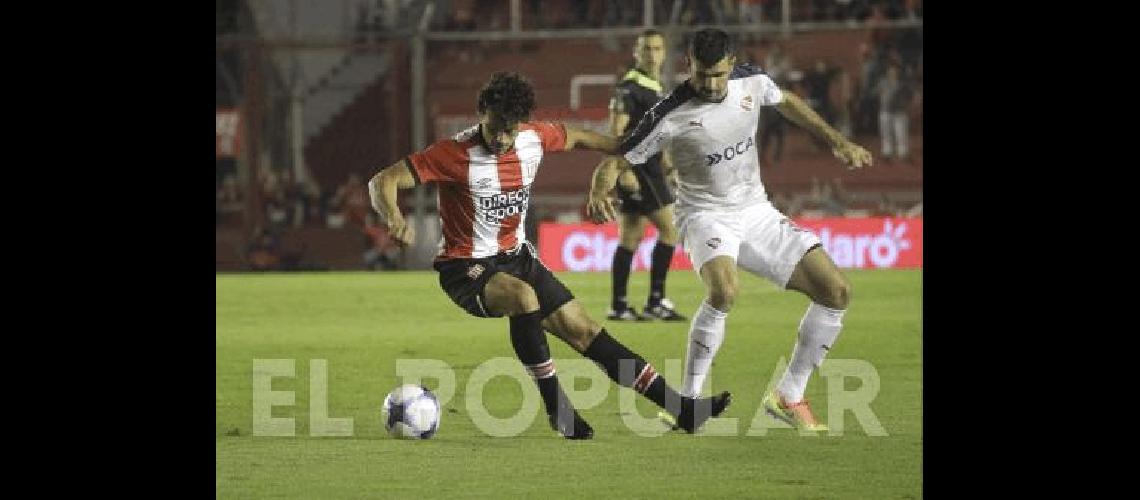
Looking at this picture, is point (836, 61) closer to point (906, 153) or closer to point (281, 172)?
point (906, 153)

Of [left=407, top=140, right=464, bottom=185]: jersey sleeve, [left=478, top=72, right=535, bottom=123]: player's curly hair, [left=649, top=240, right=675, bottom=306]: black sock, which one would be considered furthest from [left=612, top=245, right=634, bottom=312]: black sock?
[left=478, top=72, right=535, bottom=123]: player's curly hair

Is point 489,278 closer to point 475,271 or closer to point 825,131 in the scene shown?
point 475,271

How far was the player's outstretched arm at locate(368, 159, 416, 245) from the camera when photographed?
815 cm

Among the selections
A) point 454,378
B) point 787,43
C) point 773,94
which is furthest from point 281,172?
point 773,94

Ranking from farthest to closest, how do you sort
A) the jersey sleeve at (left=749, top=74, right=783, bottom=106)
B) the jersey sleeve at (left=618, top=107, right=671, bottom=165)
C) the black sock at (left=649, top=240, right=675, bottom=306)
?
1. the black sock at (left=649, top=240, right=675, bottom=306)
2. the jersey sleeve at (left=749, top=74, right=783, bottom=106)
3. the jersey sleeve at (left=618, top=107, right=671, bottom=165)

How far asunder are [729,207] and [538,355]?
52.5 inches

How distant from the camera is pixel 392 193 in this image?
27.4ft

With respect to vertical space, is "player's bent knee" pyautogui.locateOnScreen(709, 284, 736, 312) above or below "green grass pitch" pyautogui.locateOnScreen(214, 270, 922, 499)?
above

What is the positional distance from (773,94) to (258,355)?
18.2 ft

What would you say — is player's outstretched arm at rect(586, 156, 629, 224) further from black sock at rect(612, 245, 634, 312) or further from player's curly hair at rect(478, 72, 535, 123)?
black sock at rect(612, 245, 634, 312)

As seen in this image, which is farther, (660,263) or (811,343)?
(660,263)

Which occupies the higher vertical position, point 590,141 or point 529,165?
point 590,141

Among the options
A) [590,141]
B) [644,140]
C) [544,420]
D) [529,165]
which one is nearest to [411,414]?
[544,420]

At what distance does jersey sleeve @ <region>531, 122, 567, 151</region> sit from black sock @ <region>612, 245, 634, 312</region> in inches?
227
